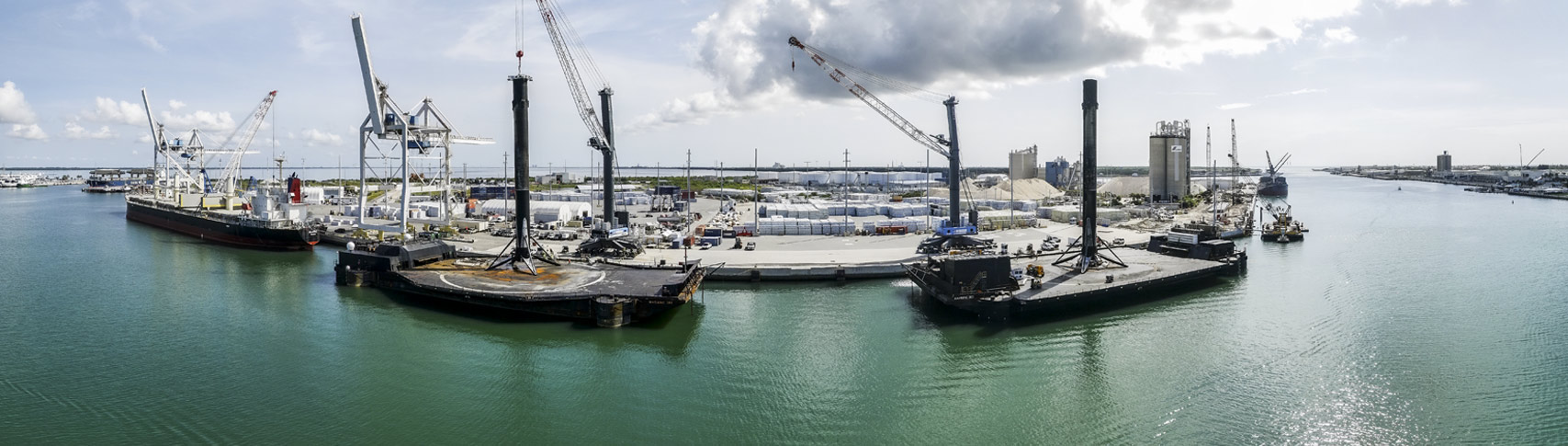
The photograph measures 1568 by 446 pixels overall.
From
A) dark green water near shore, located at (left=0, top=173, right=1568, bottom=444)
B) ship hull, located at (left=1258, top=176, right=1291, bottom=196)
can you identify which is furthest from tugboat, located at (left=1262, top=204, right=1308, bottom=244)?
ship hull, located at (left=1258, top=176, right=1291, bottom=196)

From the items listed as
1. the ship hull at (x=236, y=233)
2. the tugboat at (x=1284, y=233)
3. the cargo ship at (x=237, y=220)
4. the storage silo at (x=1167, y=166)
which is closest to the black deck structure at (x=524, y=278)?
the ship hull at (x=236, y=233)

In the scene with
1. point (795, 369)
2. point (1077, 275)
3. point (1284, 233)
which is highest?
point (1284, 233)

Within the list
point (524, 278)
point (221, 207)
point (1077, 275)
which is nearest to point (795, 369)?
point (524, 278)

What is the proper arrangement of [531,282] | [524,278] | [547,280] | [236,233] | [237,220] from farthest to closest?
[237,220] < [236,233] < [524,278] < [547,280] < [531,282]

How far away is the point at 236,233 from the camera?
54281mm

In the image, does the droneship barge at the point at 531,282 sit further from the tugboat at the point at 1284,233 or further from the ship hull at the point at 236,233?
the tugboat at the point at 1284,233

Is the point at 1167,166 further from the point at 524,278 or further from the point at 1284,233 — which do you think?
the point at 524,278

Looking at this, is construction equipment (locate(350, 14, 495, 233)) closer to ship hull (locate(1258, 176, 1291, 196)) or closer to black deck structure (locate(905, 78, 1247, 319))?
black deck structure (locate(905, 78, 1247, 319))

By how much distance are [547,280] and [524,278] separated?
4.27 ft

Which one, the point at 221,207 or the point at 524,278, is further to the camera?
the point at 221,207

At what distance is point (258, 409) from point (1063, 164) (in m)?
146

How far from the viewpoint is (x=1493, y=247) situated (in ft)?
164

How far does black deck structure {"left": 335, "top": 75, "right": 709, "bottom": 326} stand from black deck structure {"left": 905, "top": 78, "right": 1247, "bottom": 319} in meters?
9.93

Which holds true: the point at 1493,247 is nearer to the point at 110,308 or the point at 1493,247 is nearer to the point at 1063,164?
the point at 110,308
